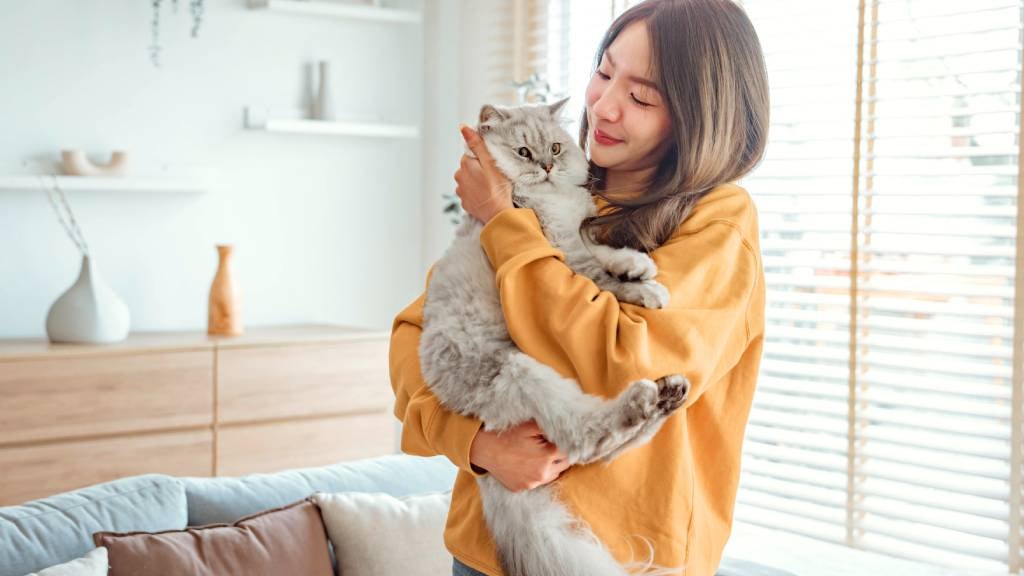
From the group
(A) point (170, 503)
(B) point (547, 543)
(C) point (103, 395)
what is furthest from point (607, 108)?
(C) point (103, 395)

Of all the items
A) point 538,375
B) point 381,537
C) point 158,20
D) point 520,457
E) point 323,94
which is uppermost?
point 158,20

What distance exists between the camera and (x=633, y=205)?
5.10ft

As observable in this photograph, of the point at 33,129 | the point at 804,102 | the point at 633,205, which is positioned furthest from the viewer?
the point at 33,129

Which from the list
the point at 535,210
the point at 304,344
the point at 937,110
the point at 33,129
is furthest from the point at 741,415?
the point at 33,129

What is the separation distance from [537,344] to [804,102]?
2.02 meters

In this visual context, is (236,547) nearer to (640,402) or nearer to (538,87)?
(640,402)

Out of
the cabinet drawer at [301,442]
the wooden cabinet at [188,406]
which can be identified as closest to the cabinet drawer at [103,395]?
the wooden cabinet at [188,406]

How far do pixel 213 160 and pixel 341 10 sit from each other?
30.2 inches

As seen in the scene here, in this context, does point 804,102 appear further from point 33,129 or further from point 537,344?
point 33,129

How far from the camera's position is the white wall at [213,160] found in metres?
3.71

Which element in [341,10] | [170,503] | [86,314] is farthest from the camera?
[341,10]

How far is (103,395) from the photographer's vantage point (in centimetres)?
337

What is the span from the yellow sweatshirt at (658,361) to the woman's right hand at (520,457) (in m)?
0.02

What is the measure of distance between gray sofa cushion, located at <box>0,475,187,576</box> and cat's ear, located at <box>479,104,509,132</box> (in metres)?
1.05
